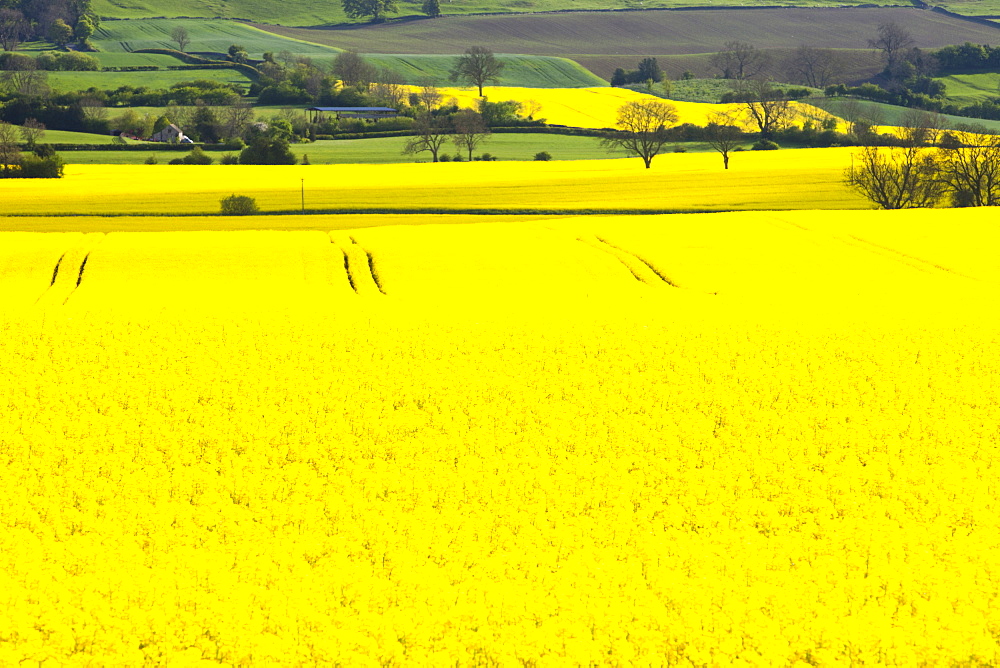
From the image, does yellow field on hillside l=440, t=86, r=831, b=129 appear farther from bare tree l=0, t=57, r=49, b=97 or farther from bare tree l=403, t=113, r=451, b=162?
bare tree l=0, t=57, r=49, b=97

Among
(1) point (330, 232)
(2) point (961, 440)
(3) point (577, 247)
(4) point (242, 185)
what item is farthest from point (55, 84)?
(2) point (961, 440)

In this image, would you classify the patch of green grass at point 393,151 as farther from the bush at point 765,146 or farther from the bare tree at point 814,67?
the bare tree at point 814,67

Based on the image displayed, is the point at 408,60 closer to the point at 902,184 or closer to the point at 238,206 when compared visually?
the point at 238,206

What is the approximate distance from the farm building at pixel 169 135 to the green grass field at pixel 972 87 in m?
108

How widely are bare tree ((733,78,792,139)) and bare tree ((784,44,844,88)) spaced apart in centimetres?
2893

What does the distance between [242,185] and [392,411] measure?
55968 millimetres

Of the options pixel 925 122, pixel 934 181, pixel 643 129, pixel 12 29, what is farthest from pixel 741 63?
pixel 12 29

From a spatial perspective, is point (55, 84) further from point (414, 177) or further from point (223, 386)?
point (223, 386)

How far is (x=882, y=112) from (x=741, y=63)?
4428 cm

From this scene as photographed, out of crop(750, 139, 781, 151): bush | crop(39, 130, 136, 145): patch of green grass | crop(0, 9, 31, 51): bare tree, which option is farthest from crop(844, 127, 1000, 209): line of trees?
crop(0, 9, 31, 51): bare tree

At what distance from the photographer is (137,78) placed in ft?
481

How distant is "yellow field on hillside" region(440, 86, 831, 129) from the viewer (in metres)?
130

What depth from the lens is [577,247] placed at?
141 feet

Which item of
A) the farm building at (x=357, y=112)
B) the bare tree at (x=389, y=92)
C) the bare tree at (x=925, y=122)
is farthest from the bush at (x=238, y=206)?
the bare tree at (x=389, y=92)
